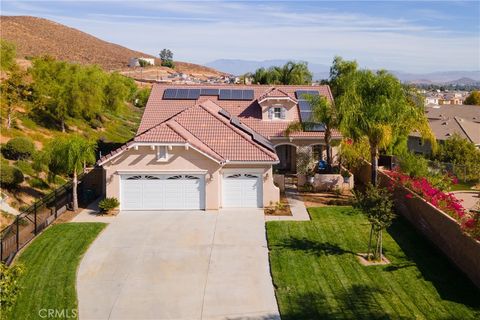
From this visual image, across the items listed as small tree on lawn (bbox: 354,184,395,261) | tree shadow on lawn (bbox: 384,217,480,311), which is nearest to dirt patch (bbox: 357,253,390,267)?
tree shadow on lawn (bbox: 384,217,480,311)

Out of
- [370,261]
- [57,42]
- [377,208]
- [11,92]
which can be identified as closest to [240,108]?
[377,208]

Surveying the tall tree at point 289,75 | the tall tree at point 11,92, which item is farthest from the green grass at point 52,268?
the tall tree at point 289,75

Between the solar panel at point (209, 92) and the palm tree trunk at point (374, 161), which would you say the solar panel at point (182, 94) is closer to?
the solar panel at point (209, 92)

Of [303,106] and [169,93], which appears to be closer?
[303,106]

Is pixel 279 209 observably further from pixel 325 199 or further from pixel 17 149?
pixel 17 149

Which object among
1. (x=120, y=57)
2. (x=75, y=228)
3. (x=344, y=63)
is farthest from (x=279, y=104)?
(x=120, y=57)

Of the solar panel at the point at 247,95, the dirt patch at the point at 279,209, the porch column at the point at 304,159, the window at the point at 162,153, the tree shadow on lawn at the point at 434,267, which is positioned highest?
the solar panel at the point at 247,95

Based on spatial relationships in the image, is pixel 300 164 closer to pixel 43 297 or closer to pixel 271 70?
pixel 43 297
